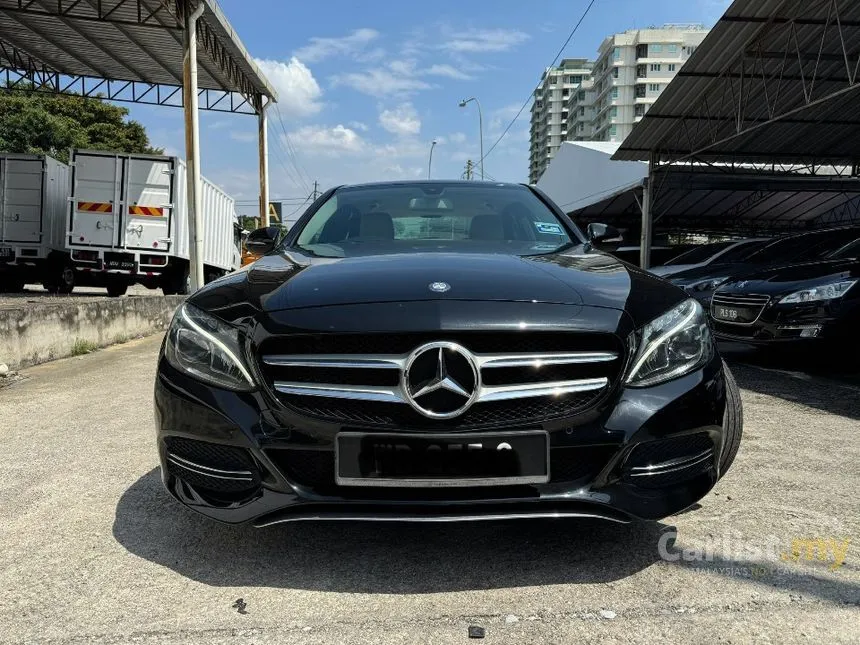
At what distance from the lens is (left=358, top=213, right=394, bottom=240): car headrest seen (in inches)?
128

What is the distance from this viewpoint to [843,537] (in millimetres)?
2326

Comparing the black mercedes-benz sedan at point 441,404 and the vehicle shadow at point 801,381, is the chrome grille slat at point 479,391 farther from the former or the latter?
the vehicle shadow at point 801,381

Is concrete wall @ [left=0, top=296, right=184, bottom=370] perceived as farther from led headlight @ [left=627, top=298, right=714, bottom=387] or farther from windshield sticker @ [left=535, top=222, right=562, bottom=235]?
led headlight @ [left=627, top=298, right=714, bottom=387]

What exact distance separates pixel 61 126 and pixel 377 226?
38031 mm

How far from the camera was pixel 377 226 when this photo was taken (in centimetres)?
332

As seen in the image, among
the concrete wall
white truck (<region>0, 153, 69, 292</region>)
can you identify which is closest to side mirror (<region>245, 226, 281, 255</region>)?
the concrete wall

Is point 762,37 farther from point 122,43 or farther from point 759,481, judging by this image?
point 122,43

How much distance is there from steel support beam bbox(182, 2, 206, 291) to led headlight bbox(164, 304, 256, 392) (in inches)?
447

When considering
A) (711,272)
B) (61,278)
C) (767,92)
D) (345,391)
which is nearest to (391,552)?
(345,391)

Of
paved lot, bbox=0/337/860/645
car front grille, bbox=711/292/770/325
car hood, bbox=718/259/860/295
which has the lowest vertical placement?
paved lot, bbox=0/337/860/645

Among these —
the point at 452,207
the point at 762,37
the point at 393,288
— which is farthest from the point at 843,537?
the point at 762,37

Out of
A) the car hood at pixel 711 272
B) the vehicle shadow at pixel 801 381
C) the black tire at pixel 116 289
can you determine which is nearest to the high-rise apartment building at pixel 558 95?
the black tire at pixel 116 289

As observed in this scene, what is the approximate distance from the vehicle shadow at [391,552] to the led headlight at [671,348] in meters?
0.61

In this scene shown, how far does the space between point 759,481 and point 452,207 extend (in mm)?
1882
